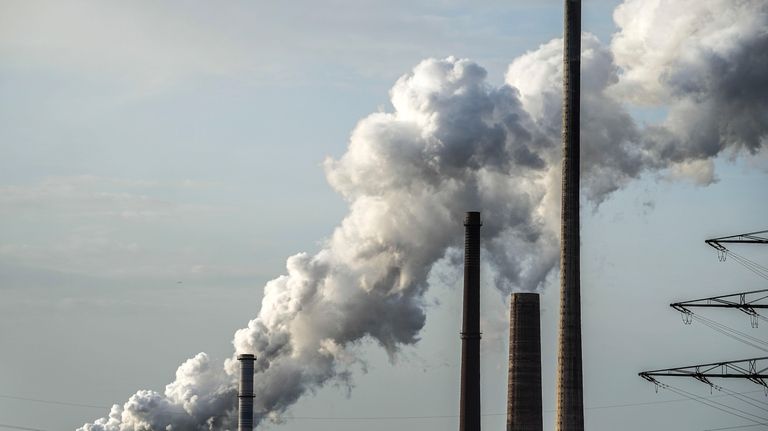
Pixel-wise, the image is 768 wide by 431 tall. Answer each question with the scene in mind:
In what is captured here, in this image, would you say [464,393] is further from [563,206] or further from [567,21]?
[567,21]

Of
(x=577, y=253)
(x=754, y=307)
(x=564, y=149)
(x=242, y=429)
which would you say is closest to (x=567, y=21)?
(x=564, y=149)

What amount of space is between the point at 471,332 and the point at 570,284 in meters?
9.76

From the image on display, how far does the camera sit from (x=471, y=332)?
84562 mm

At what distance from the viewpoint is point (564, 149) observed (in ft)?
251

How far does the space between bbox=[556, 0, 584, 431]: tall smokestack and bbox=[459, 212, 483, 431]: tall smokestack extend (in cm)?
813

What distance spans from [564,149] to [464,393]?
1641 cm

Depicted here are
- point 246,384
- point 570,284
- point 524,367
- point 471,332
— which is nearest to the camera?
point 570,284

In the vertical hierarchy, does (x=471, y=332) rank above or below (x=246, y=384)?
above

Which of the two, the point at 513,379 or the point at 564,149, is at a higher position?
the point at 564,149

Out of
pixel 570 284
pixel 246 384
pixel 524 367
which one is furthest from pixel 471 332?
pixel 246 384

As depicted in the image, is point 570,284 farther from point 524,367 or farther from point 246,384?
point 246,384

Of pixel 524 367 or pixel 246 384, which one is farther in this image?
pixel 246 384

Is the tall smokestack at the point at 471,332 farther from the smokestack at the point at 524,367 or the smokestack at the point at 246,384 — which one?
the smokestack at the point at 246,384

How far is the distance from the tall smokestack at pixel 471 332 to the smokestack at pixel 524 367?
100 inches
